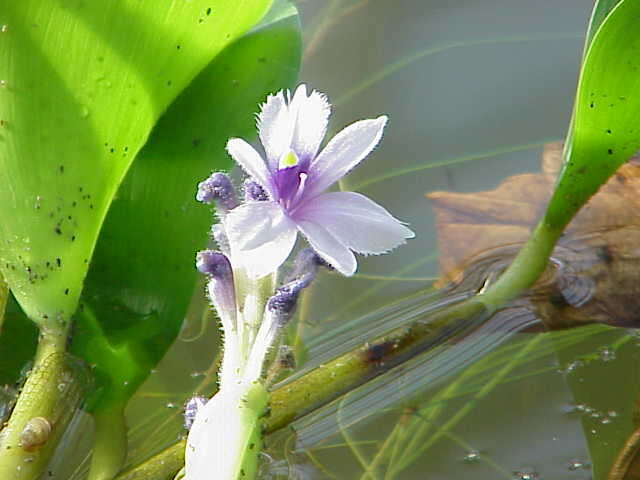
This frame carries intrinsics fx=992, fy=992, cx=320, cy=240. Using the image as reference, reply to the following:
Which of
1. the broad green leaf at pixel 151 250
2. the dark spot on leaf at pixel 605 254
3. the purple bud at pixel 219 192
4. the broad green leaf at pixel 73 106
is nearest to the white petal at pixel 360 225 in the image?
the purple bud at pixel 219 192

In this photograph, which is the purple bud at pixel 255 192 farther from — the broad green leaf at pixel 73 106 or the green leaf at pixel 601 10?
the green leaf at pixel 601 10

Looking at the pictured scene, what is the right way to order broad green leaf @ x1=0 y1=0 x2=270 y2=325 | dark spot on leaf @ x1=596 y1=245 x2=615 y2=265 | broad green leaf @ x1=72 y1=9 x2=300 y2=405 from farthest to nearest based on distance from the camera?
dark spot on leaf @ x1=596 y1=245 x2=615 y2=265 → broad green leaf @ x1=72 y1=9 x2=300 y2=405 → broad green leaf @ x1=0 y1=0 x2=270 y2=325

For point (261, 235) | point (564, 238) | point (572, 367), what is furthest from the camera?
point (564, 238)

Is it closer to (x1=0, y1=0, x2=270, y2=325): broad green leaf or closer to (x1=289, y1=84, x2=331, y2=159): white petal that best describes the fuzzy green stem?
(x1=0, y1=0, x2=270, y2=325): broad green leaf

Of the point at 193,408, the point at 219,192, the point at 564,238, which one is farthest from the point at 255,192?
the point at 564,238

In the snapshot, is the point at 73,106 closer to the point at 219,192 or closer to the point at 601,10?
the point at 219,192

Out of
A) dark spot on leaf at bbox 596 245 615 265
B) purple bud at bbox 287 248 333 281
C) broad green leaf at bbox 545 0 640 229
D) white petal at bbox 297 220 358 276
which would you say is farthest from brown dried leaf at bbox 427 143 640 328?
white petal at bbox 297 220 358 276

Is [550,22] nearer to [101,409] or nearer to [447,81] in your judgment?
[447,81]
